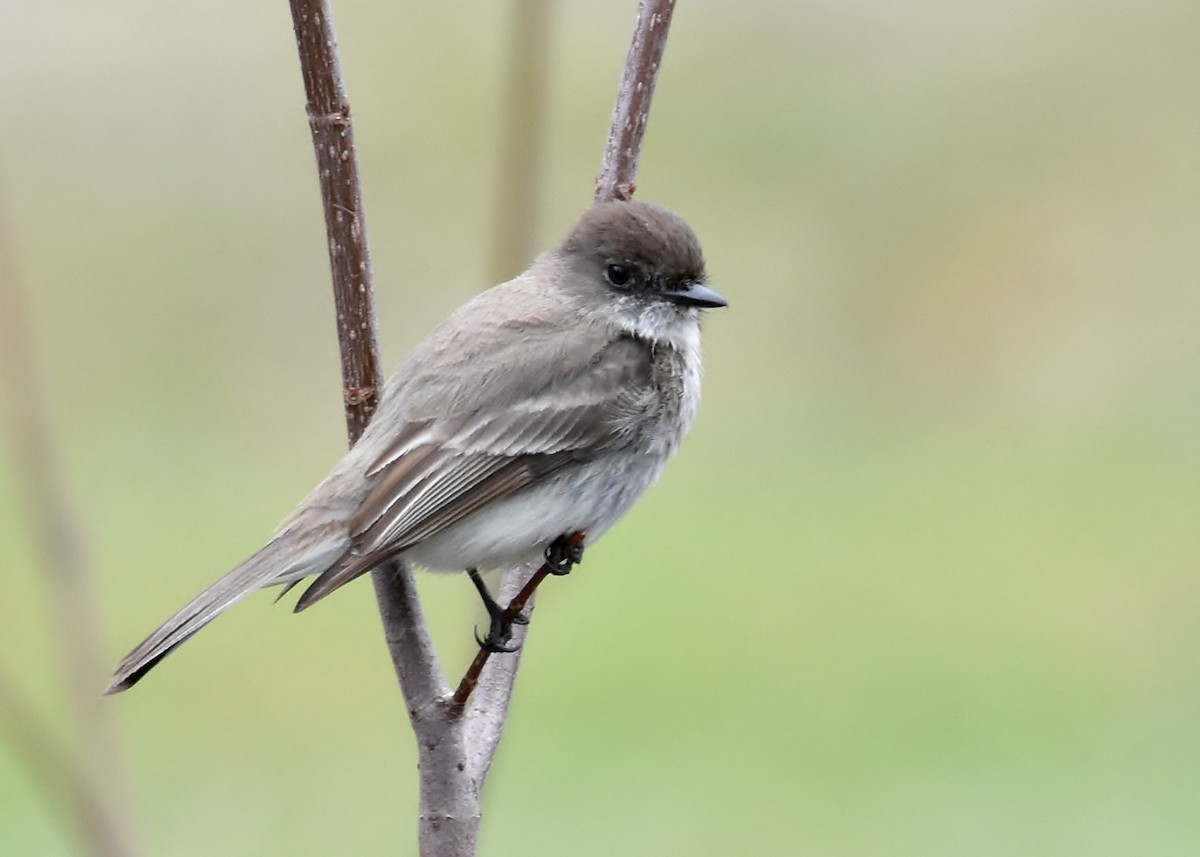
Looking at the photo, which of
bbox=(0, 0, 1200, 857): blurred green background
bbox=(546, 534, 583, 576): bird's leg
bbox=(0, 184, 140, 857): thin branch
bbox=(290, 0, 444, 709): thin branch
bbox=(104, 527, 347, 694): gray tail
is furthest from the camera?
bbox=(0, 0, 1200, 857): blurred green background

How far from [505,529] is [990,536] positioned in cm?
554

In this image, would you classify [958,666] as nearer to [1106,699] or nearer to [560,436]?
[1106,699]

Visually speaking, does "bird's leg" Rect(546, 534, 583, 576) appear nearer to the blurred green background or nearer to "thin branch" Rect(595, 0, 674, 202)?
"thin branch" Rect(595, 0, 674, 202)

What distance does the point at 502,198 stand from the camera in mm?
2443

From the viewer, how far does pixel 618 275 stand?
147 inches

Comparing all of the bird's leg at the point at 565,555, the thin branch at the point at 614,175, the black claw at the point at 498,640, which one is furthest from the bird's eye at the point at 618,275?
the black claw at the point at 498,640

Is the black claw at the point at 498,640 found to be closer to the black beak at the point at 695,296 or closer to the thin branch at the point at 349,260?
the thin branch at the point at 349,260

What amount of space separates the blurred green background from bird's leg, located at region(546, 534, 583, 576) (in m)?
1.62

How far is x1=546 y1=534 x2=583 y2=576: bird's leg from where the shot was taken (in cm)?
299

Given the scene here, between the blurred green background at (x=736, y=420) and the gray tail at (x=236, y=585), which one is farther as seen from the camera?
the blurred green background at (x=736, y=420)

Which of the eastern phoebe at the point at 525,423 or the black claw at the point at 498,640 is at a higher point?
the eastern phoebe at the point at 525,423

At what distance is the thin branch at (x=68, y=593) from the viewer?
198 centimetres

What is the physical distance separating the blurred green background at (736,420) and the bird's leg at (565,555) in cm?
162

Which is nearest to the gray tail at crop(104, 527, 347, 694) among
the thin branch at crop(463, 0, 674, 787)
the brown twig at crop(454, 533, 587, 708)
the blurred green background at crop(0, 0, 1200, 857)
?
the thin branch at crop(463, 0, 674, 787)
